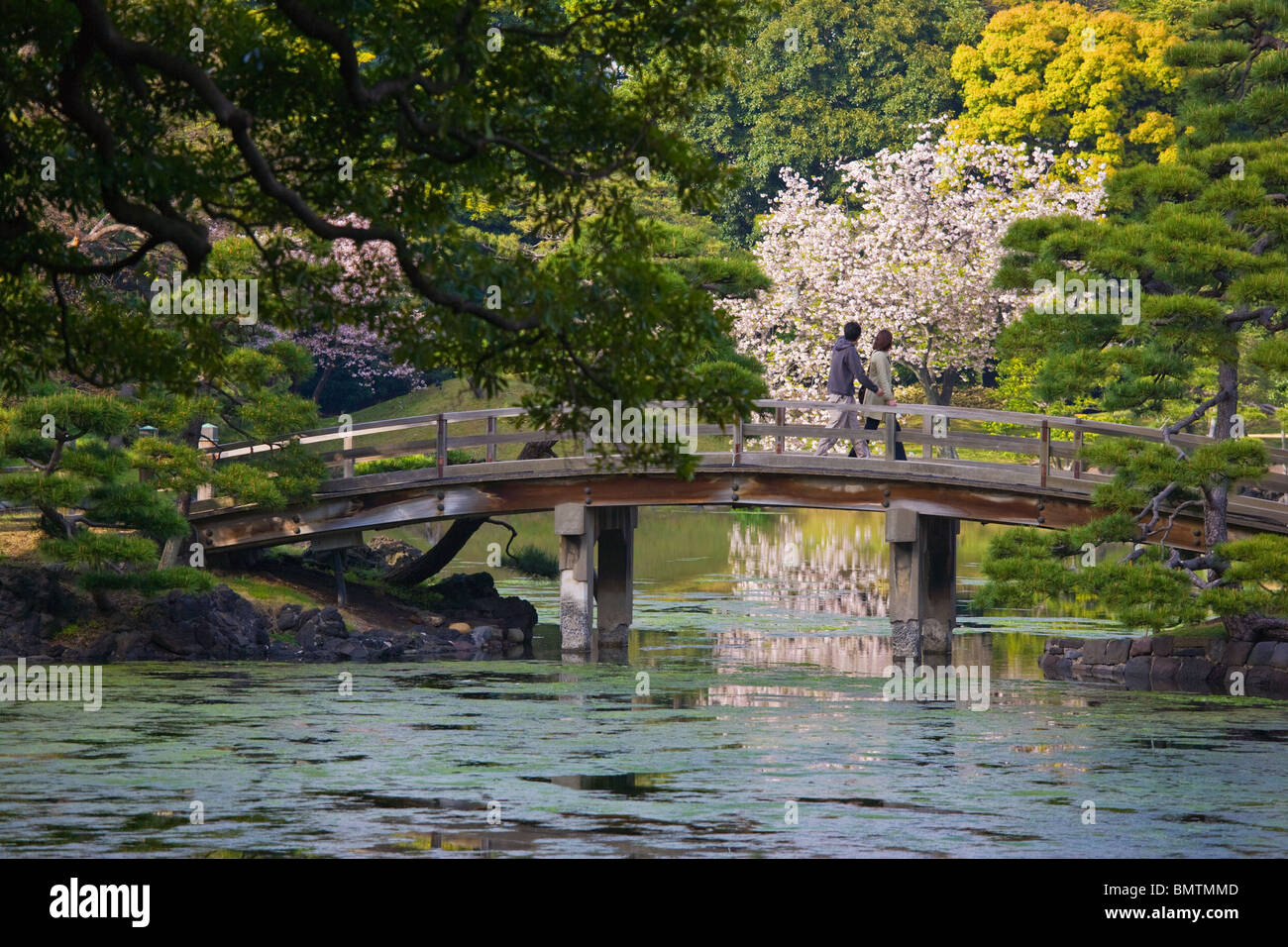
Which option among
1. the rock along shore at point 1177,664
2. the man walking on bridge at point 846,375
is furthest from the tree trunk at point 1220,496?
the man walking on bridge at point 846,375

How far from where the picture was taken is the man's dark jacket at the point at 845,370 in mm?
21656

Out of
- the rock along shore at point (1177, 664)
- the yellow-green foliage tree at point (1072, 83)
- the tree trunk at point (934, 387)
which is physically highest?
the yellow-green foliage tree at point (1072, 83)

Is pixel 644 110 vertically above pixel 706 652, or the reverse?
pixel 644 110

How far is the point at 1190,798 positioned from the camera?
11555 millimetres

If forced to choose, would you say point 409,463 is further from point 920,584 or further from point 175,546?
point 920,584

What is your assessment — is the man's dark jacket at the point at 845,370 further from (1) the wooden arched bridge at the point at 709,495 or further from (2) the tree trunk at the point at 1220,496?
(2) the tree trunk at the point at 1220,496

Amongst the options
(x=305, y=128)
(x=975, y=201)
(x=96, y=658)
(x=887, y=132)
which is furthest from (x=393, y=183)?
(x=887, y=132)

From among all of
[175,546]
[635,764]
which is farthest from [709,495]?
[635,764]

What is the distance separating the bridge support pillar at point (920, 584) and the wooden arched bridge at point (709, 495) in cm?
2

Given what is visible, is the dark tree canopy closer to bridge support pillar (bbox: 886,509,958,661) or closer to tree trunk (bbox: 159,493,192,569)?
bridge support pillar (bbox: 886,509,958,661)

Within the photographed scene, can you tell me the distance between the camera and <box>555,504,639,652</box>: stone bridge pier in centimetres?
2412

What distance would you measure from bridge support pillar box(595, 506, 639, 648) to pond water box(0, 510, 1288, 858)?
250 cm

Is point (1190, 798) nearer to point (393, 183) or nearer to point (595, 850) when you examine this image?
point (595, 850)
